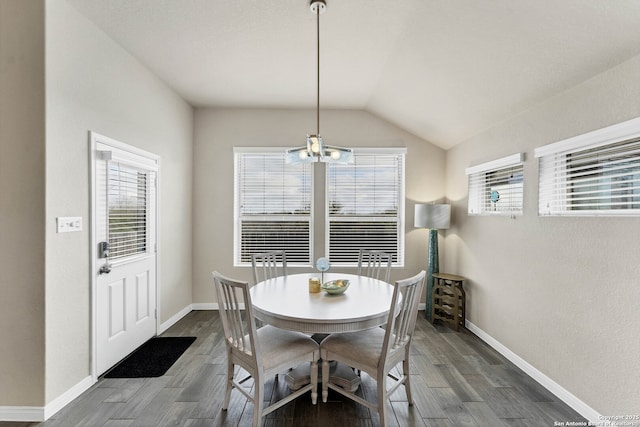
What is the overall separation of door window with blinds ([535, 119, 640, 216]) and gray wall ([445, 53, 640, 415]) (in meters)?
0.08

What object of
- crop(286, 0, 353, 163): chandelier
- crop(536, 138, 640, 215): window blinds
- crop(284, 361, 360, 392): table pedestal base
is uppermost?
crop(286, 0, 353, 163): chandelier

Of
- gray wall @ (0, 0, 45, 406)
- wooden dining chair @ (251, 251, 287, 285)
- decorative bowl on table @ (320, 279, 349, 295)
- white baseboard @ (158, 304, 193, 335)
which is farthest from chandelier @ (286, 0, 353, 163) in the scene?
white baseboard @ (158, 304, 193, 335)

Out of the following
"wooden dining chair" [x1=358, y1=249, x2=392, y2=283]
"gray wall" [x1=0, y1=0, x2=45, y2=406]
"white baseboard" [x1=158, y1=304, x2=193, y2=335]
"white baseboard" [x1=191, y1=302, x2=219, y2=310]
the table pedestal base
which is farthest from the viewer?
"white baseboard" [x1=191, y1=302, x2=219, y2=310]

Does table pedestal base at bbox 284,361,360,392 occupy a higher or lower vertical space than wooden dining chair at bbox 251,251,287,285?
lower

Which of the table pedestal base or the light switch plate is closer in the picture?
the light switch plate

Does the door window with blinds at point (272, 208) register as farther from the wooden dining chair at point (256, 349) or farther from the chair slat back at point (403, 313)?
the chair slat back at point (403, 313)

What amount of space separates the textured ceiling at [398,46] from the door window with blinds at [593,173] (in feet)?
1.47

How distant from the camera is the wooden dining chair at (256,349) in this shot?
177cm

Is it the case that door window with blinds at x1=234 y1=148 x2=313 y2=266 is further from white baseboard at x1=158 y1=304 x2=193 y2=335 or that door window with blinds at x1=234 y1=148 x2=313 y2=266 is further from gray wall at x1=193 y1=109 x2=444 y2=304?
white baseboard at x1=158 y1=304 x2=193 y2=335

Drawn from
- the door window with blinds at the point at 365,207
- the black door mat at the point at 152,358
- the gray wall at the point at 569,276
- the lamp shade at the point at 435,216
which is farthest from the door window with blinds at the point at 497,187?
the black door mat at the point at 152,358

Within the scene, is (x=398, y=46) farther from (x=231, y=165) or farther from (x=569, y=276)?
(x=231, y=165)

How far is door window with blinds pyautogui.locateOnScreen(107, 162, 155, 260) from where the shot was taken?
260 centimetres

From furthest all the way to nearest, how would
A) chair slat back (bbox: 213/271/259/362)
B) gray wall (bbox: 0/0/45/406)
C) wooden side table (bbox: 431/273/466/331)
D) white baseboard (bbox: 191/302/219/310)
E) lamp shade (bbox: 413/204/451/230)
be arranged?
1. white baseboard (bbox: 191/302/219/310)
2. lamp shade (bbox: 413/204/451/230)
3. wooden side table (bbox: 431/273/466/331)
4. gray wall (bbox: 0/0/45/406)
5. chair slat back (bbox: 213/271/259/362)

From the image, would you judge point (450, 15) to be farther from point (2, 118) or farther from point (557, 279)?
point (2, 118)
